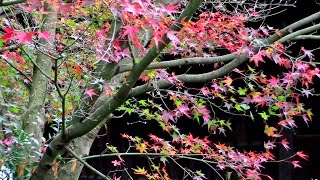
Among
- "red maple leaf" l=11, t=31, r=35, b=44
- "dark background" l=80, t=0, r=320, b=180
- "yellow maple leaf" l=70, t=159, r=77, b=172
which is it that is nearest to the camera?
"red maple leaf" l=11, t=31, r=35, b=44

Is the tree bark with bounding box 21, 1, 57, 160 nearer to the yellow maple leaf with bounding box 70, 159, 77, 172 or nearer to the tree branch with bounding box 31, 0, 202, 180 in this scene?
the yellow maple leaf with bounding box 70, 159, 77, 172

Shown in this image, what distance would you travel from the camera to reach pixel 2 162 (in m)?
2.77

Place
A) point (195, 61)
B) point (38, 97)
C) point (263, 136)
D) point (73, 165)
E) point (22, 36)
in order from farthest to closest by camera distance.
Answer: point (263, 136)
point (38, 97)
point (73, 165)
point (195, 61)
point (22, 36)

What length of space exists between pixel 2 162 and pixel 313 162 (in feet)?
13.7

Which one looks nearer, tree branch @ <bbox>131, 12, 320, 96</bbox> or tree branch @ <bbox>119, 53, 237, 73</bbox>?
tree branch @ <bbox>131, 12, 320, 96</bbox>

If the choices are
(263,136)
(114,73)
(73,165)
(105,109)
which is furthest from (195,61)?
(263,136)

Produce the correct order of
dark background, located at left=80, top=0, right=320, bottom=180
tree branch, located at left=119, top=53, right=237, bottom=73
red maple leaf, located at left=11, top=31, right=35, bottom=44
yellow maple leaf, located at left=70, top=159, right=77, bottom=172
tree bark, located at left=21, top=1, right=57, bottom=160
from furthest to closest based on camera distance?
1. dark background, located at left=80, top=0, right=320, bottom=180
2. tree bark, located at left=21, top=1, right=57, bottom=160
3. yellow maple leaf, located at left=70, top=159, right=77, bottom=172
4. tree branch, located at left=119, top=53, right=237, bottom=73
5. red maple leaf, located at left=11, top=31, right=35, bottom=44

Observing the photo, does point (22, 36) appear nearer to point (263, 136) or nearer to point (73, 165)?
point (73, 165)

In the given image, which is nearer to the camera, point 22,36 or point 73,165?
point 22,36

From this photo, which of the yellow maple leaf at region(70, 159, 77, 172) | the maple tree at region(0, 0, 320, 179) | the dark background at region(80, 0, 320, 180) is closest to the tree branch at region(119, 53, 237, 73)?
the maple tree at region(0, 0, 320, 179)

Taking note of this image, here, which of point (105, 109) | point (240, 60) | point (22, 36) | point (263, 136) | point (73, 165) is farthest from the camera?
point (263, 136)

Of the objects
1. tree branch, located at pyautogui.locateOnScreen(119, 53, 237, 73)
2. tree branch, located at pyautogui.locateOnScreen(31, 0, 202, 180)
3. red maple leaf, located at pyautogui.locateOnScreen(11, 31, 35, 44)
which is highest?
tree branch, located at pyautogui.locateOnScreen(119, 53, 237, 73)

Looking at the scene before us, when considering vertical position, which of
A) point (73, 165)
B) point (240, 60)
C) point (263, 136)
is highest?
point (240, 60)

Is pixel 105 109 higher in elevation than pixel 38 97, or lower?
lower
